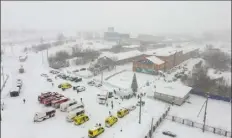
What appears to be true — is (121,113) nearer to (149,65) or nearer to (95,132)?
(95,132)

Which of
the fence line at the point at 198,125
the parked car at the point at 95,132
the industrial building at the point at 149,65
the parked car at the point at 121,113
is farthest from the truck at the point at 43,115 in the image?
the industrial building at the point at 149,65

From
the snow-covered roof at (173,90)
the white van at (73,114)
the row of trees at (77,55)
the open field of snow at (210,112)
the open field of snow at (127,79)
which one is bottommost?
the open field of snow at (210,112)

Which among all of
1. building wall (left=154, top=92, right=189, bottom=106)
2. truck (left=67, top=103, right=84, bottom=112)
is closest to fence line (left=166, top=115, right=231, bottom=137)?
building wall (left=154, top=92, right=189, bottom=106)

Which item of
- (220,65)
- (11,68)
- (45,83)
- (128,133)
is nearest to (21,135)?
(128,133)

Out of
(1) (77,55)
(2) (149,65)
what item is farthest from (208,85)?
(1) (77,55)

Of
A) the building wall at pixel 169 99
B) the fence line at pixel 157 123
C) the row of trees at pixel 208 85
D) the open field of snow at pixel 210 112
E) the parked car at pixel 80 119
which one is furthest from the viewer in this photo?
the row of trees at pixel 208 85

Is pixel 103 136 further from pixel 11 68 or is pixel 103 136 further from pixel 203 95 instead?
pixel 11 68

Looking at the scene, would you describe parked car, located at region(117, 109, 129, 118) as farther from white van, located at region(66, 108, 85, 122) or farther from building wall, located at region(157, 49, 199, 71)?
building wall, located at region(157, 49, 199, 71)

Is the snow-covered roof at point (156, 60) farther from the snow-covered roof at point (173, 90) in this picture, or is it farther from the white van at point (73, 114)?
the white van at point (73, 114)

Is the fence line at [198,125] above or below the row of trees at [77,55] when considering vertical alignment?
below

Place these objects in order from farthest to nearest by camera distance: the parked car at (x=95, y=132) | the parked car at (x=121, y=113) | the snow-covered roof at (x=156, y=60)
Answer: the snow-covered roof at (x=156, y=60), the parked car at (x=121, y=113), the parked car at (x=95, y=132)
